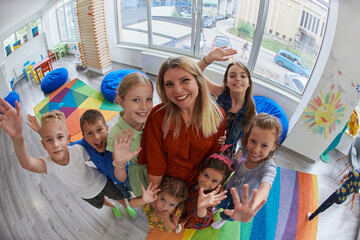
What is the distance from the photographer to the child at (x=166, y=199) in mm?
A: 1169

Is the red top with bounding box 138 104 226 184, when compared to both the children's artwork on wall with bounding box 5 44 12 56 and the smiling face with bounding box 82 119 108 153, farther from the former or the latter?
the children's artwork on wall with bounding box 5 44 12 56

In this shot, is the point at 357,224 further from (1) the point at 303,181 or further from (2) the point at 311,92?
(2) the point at 311,92

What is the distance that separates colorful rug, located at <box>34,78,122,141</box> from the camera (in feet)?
9.20

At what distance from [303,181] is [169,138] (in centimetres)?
188

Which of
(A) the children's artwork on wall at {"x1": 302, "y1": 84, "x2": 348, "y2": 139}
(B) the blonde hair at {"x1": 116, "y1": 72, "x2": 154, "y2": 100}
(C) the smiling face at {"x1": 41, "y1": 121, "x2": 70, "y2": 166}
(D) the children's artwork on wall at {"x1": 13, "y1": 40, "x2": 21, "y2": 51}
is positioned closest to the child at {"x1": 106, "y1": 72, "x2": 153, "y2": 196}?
(B) the blonde hair at {"x1": 116, "y1": 72, "x2": 154, "y2": 100}

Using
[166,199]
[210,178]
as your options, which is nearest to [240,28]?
[210,178]

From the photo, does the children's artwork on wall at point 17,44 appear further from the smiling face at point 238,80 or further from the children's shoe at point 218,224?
the children's shoe at point 218,224

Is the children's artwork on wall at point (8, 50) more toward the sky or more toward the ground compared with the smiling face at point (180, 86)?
more toward the sky

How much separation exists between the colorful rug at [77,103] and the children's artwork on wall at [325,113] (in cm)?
244

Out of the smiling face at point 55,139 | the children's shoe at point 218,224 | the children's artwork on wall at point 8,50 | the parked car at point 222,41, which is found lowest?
the children's shoe at point 218,224

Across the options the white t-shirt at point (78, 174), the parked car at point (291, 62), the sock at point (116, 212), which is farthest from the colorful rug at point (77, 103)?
the parked car at point (291, 62)

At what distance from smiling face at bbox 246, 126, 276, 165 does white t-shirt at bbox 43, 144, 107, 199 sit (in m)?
0.99

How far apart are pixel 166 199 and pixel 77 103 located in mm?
2482

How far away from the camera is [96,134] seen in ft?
4.27
